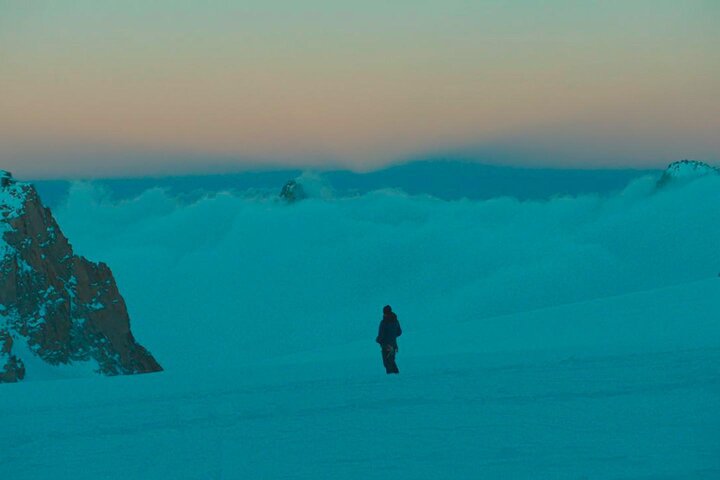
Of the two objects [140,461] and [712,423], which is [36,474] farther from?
[712,423]

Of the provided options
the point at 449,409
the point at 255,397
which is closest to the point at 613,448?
the point at 449,409

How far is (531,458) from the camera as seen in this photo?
10.3 metres

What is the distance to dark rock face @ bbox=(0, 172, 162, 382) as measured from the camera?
66.9 m

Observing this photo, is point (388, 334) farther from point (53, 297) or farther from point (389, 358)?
point (53, 297)

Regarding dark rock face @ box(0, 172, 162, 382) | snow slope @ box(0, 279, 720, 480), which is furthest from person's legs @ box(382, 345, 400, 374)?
dark rock face @ box(0, 172, 162, 382)

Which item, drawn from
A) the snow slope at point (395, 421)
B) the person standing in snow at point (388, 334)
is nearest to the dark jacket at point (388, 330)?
the person standing in snow at point (388, 334)

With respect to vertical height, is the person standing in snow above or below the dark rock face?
below

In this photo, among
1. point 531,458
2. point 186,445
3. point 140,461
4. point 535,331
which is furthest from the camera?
point 535,331

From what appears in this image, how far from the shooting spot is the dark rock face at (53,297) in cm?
6688

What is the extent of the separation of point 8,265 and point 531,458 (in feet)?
209

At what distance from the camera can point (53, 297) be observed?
239 feet

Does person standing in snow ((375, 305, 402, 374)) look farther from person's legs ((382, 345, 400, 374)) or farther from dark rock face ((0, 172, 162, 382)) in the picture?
dark rock face ((0, 172, 162, 382))

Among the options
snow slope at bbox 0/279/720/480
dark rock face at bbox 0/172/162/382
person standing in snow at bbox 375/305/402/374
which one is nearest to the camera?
snow slope at bbox 0/279/720/480

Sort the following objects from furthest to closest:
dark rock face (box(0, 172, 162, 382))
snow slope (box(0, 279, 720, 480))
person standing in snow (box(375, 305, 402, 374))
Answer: dark rock face (box(0, 172, 162, 382))
person standing in snow (box(375, 305, 402, 374))
snow slope (box(0, 279, 720, 480))
